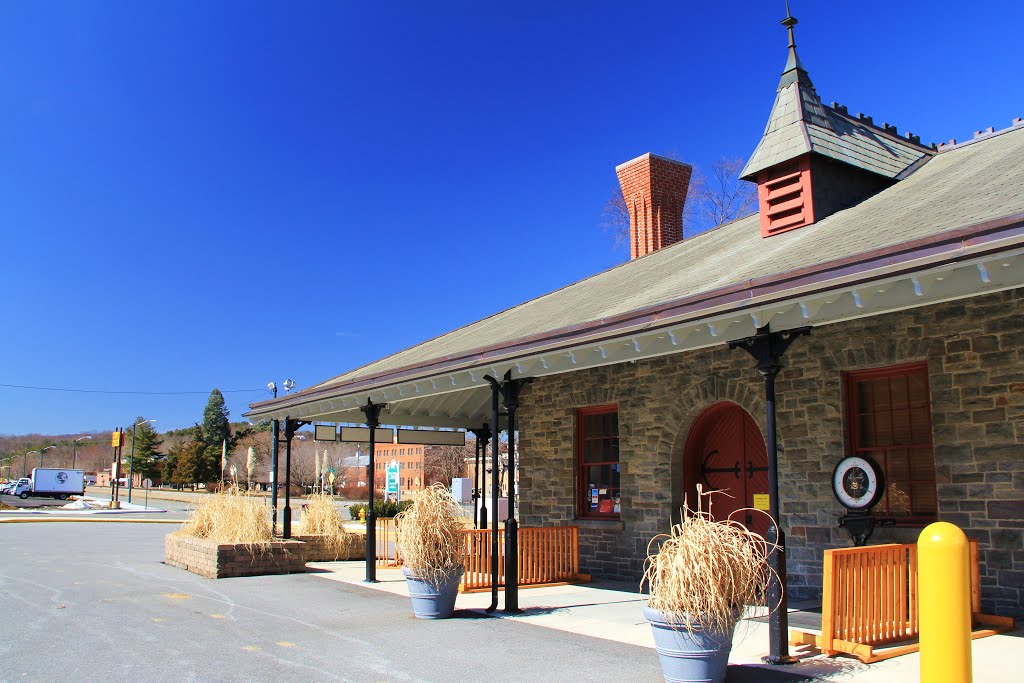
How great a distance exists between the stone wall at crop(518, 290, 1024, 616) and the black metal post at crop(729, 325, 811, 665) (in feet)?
7.74

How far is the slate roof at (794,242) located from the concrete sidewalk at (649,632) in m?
3.06

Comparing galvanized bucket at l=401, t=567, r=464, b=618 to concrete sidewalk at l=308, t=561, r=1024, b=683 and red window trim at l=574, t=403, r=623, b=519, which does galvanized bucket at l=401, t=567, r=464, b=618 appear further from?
red window trim at l=574, t=403, r=623, b=519

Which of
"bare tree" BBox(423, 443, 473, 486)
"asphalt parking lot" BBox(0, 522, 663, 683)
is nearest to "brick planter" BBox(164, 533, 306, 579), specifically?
"asphalt parking lot" BBox(0, 522, 663, 683)

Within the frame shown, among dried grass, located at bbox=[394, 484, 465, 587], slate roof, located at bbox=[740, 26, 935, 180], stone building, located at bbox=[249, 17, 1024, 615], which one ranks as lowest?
dried grass, located at bbox=[394, 484, 465, 587]

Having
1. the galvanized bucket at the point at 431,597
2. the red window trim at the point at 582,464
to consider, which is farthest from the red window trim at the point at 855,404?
the galvanized bucket at the point at 431,597

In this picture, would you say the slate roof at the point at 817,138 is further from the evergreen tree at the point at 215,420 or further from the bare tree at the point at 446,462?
the evergreen tree at the point at 215,420

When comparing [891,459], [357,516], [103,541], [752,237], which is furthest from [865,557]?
[357,516]

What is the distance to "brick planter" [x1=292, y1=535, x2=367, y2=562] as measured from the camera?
1471 centimetres

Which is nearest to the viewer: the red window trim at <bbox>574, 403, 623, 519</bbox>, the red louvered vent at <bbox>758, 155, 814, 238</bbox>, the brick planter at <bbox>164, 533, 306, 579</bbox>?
the red louvered vent at <bbox>758, 155, 814, 238</bbox>

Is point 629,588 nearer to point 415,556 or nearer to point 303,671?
point 415,556

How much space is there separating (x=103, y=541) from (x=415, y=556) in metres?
15.1

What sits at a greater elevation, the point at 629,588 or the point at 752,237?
the point at 752,237

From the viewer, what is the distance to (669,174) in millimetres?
17188

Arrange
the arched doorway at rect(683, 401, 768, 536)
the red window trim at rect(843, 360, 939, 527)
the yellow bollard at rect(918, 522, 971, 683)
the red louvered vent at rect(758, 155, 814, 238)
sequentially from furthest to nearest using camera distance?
the arched doorway at rect(683, 401, 768, 536), the red louvered vent at rect(758, 155, 814, 238), the red window trim at rect(843, 360, 939, 527), the yellow bollard at rect(918, 522, 971, 683)
